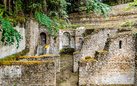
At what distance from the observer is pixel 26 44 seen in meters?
8.41

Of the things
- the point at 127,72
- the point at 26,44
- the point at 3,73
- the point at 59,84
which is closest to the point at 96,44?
the point at 127,72

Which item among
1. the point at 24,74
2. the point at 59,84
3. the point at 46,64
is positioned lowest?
the point at 59,84

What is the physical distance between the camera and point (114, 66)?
5.61 metres

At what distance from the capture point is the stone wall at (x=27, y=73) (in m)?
4.21

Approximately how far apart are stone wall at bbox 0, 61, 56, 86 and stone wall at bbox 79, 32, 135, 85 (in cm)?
193

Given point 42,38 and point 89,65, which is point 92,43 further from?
point 42,38

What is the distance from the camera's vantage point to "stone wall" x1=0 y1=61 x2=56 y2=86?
421 centimetres

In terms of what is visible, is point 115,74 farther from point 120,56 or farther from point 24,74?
point 24,74

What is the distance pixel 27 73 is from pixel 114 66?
184 inches

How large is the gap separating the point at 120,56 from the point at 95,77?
1894 mm

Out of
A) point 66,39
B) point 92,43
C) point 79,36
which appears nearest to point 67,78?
point 92,43

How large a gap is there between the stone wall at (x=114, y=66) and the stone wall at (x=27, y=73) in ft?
6.33

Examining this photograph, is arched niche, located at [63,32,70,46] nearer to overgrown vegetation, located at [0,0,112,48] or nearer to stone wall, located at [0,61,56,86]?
overgrown vegetation, located at [0,0,112,48]

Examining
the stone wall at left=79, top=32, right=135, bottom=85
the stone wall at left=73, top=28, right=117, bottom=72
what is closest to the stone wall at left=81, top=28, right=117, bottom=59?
the stone wall at left=73, top=28, right=117, bottom=72
